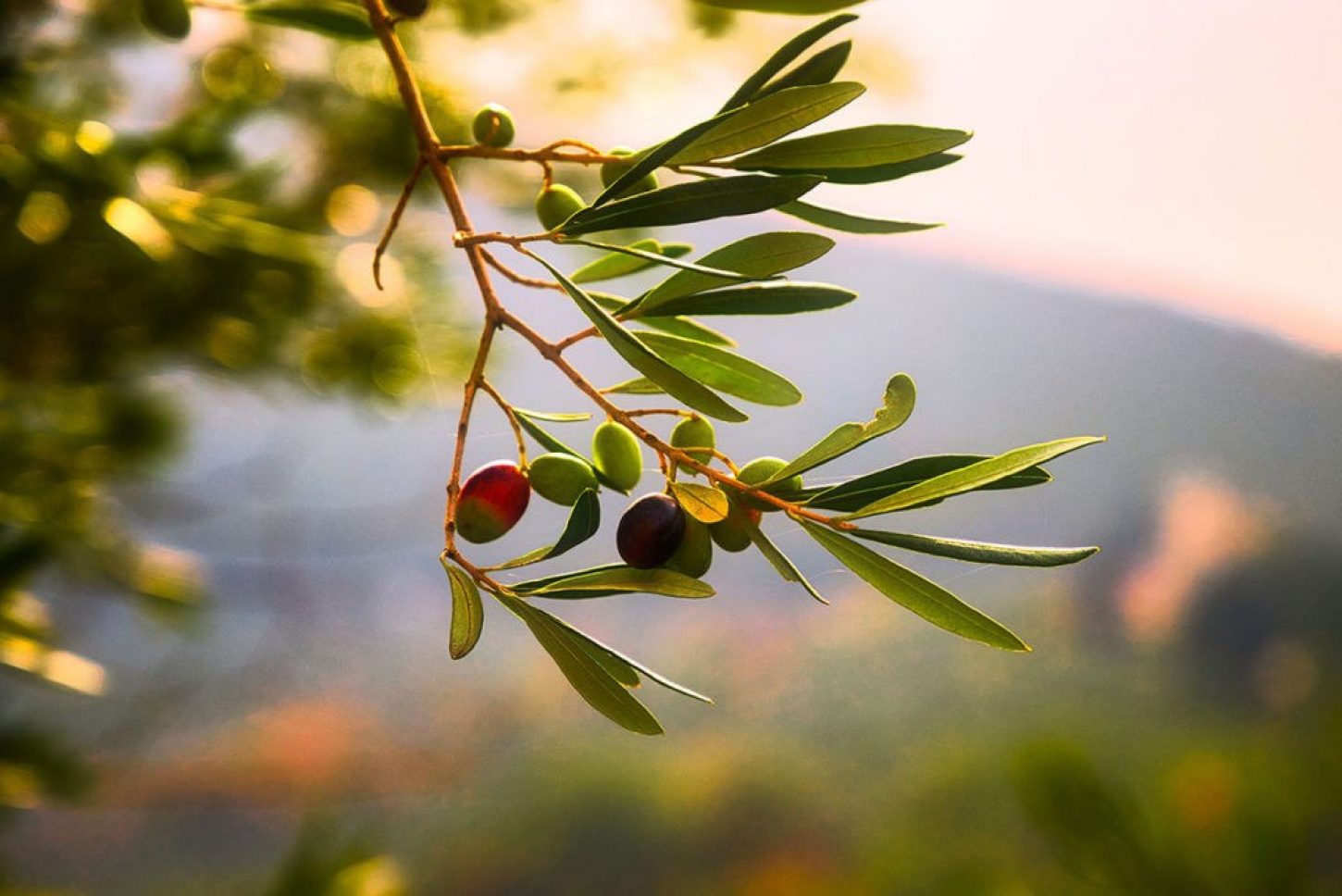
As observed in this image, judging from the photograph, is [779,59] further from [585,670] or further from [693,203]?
[585,670]

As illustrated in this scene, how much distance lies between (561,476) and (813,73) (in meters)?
0.12

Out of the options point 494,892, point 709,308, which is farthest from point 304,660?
point 709,308

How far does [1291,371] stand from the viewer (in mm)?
1490

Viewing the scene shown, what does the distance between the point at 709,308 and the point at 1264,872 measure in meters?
0.67

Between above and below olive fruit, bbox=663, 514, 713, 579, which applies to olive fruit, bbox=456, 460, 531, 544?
above

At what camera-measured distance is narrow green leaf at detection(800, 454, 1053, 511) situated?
257 mm

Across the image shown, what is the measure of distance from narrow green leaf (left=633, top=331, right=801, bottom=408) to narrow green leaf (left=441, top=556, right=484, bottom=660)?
0.08 meters

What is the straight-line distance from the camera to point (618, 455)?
28 cm

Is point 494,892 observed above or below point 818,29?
below

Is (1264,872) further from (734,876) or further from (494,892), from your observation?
(494,892)

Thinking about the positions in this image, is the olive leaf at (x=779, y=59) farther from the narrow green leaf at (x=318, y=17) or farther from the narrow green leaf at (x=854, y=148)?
the narrow green leaf at (x=318, y=17)

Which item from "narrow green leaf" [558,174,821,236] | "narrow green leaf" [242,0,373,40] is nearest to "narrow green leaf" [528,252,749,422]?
"narrow green leaf" [558,174,821,236]

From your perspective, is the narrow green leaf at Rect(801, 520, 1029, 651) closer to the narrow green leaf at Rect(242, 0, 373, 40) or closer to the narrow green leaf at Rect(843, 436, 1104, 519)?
the narrow green leaf at Rect(843, 436, 1104, 519)

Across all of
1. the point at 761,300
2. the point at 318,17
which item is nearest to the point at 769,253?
the point at 761,300
